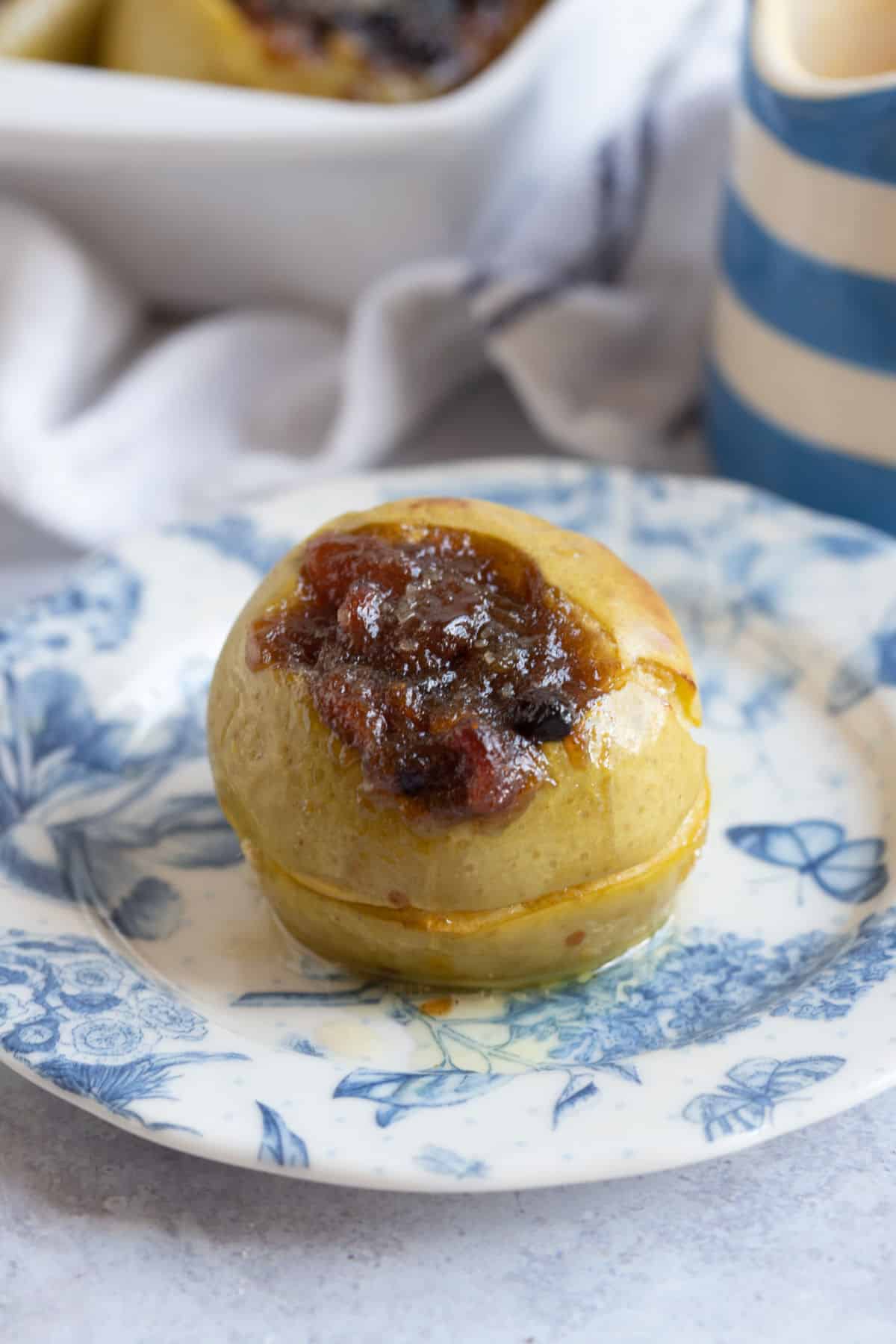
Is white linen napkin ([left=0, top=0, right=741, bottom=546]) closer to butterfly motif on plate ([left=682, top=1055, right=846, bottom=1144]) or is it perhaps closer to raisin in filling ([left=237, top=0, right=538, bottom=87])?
raisin in filling ([left=237, top=0, right=538, bottom=87])

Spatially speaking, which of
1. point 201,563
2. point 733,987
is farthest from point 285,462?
point 733,987

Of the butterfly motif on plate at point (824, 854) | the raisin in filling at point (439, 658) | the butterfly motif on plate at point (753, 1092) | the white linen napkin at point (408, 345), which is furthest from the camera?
the white linen napkin at point (408, 345)

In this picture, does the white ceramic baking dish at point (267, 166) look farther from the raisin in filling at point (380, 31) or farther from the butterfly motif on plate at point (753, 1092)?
the butterfly motif on plate at point (753, 1092)

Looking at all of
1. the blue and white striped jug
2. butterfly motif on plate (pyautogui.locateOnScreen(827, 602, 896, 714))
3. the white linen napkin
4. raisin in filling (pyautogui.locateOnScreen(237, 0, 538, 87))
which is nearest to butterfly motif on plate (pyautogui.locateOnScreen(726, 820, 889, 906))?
butterfly motif on plate (pyautogui.locateOnScreen(827, 602, 896, 714))

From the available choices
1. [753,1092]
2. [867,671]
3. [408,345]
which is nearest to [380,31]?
[408,345]

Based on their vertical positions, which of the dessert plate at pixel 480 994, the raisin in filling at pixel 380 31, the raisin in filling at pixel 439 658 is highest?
the raisin in filling at pixel 380 31

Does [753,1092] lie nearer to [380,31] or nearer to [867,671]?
[867,671]

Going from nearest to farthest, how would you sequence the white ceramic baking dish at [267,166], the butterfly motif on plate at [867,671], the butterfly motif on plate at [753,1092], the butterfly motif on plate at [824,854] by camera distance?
the butterfly motif on plate at [753,1092]
the butterfly motif on plate at [824,854]
the butterfly motif on plate at [867,671]
the white ceramic baking dish at [267,166]

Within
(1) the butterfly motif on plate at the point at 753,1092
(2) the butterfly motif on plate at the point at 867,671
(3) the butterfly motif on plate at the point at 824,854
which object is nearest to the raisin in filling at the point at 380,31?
(2) the butterfly motif on plate at the point at 867,671
